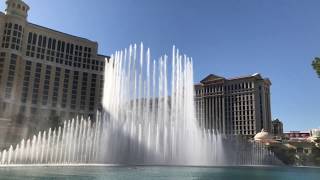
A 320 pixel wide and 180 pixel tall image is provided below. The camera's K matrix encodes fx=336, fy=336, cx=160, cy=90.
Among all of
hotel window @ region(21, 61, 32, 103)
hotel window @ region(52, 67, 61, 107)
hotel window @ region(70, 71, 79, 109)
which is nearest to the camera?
hotel window @ region(21, 61, 32, 103)

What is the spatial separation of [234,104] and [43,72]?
7415 centimetres

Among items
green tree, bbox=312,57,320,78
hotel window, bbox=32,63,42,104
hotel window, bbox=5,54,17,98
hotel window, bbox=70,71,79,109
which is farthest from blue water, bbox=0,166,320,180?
hotel window, bbox=70,71,79,109

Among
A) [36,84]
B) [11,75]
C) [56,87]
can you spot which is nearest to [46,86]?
[36,84]

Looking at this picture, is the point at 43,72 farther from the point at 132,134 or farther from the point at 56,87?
the point at 132,134

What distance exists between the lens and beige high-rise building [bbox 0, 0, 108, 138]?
85938 millimetres

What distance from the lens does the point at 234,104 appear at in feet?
438

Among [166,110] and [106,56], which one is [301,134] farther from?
[166,110]

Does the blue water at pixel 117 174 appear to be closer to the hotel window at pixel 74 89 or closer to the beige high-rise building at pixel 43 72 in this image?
the beige high-rise building at pixel 43 72

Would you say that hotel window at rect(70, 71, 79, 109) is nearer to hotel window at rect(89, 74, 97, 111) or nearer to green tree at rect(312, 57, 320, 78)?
hotel window at rect(89, 74, 97, 111)

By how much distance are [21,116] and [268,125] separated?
90.1m

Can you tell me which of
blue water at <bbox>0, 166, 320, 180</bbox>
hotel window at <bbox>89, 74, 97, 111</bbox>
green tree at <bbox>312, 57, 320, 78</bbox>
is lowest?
blue water at <bbox>0, 166, 320, 180</bbox>

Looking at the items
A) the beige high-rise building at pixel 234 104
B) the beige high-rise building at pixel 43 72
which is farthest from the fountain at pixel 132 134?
the beige high-rise building at pixel 234 104

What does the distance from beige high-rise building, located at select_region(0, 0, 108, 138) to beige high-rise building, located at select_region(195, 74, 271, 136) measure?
51900 millimetres

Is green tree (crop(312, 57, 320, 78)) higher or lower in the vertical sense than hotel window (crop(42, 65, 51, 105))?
lower
